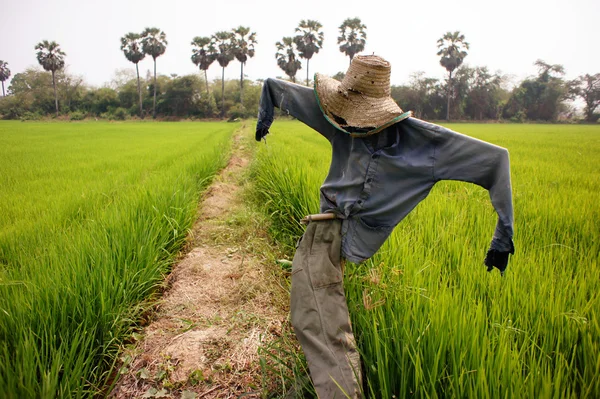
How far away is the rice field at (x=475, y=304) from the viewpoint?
849 mm

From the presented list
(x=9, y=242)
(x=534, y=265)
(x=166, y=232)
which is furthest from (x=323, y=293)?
(x=9, y=242)

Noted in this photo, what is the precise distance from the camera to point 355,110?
106cm

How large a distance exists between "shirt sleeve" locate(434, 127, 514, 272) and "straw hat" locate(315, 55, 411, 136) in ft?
0.54

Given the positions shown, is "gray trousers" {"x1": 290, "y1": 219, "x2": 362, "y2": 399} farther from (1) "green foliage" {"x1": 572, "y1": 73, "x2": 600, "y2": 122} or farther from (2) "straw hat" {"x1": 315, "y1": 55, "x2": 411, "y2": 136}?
(1) "green foliage" {"x1": 572, "y1": 73, "x2": 600, "y2": 122}

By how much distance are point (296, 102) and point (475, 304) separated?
962mm

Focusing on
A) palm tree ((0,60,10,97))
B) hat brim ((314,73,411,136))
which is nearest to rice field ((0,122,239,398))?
hat brim ((314,73,411,136))

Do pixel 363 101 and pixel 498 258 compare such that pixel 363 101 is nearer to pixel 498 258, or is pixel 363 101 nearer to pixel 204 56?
pixel 498 258

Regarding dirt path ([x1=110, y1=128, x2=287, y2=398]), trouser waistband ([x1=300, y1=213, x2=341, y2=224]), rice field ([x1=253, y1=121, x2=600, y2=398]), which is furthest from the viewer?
dirt path ([x1=110, y1=128, x2=287, y2=398])

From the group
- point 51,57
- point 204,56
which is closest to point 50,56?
point 51,57

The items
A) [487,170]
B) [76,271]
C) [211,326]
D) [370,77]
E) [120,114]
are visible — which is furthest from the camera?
[120,114]

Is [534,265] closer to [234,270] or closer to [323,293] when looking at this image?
[323,293]

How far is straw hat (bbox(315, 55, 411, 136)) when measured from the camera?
39.7 inches

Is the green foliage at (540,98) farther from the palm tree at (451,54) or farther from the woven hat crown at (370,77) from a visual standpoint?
the woven hat crown at (370,77)

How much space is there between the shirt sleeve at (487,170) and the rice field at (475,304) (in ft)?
0.80
